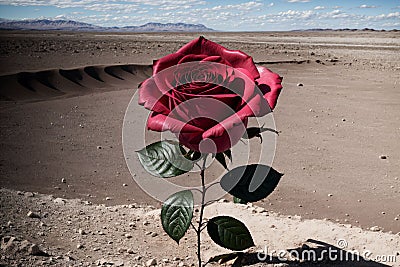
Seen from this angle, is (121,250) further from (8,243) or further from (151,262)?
(8,243)

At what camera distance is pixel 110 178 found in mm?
4059

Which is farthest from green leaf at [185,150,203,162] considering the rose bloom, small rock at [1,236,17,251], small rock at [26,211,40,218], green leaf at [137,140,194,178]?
small rock at [26,211,40,218]

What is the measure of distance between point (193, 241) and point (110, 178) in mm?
2113

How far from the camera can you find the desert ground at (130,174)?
2117 mm

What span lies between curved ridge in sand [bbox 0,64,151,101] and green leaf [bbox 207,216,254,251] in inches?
289

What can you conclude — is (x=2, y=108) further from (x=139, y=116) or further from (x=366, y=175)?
(x=366, y=175)

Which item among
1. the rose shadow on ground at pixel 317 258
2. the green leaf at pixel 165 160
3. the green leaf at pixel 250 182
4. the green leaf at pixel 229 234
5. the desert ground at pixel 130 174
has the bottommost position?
the desert ground at pixel 130 174

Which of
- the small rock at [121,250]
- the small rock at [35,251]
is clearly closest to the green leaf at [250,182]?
the small rock at [121,250]

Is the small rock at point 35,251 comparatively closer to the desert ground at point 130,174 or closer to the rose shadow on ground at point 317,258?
the desert ground at point 130,174

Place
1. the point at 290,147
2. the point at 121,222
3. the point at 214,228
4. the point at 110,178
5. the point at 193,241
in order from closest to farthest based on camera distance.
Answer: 1. the point at 214,228
2. the point at 193,241
3. the point at 121,222
4. the point at 110,178
5. the point at 290,147

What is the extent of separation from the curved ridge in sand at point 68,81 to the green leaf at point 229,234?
7.34 meters

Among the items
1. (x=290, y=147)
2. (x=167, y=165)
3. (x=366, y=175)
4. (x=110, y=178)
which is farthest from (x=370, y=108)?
(x=167, y=165)

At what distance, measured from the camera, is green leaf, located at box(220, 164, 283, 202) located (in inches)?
49.8

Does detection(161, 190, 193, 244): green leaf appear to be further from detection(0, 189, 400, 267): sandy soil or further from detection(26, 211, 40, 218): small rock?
detection(26, 211, 40, 218): small rock
